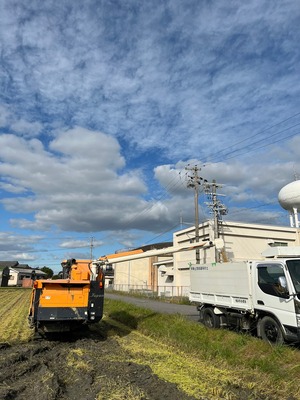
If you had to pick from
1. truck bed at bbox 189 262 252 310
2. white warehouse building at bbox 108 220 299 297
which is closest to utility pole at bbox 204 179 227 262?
white warehouse building at bbox 108 220 299 297

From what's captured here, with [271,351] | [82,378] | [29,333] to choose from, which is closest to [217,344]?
[271,351]

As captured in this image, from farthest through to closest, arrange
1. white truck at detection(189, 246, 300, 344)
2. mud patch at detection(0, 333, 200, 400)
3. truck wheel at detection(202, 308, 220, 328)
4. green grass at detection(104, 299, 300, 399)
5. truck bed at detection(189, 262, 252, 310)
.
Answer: truck wheel at detection(202, 308, 220, 328) < truck bed at detection(189, 262, 252, 310) < white truck at detection(189, 246, 300, 344) < green grass at detection(104, 299, 300, 399) < mud patch at detection(0, 333, 200, 400)

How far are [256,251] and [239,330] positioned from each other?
26.7 metres

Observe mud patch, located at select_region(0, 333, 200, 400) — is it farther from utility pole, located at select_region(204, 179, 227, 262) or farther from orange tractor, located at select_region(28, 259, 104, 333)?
utility pole, located at select_region(204, 179, 227, 262)

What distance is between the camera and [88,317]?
35.9 feet

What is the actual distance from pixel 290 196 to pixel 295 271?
3309cm

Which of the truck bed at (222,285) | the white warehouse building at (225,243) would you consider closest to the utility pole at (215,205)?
the white warehouse building at (225,243)

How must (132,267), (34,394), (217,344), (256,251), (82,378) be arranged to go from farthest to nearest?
(132,267) → (256,251) → (217,344) → (82,378) → (34,394)

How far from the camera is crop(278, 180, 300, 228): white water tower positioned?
39.8 metres

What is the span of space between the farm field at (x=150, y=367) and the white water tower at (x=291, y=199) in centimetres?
3171

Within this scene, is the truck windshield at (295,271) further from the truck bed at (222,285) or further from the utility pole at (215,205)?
the utility pole at (215,205)

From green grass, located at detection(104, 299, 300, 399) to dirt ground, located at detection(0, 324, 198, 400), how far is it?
1.39 meters

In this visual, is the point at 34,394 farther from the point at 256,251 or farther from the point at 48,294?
the point at 256,251

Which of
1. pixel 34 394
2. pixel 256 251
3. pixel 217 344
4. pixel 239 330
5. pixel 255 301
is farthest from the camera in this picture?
pixel 256 251
